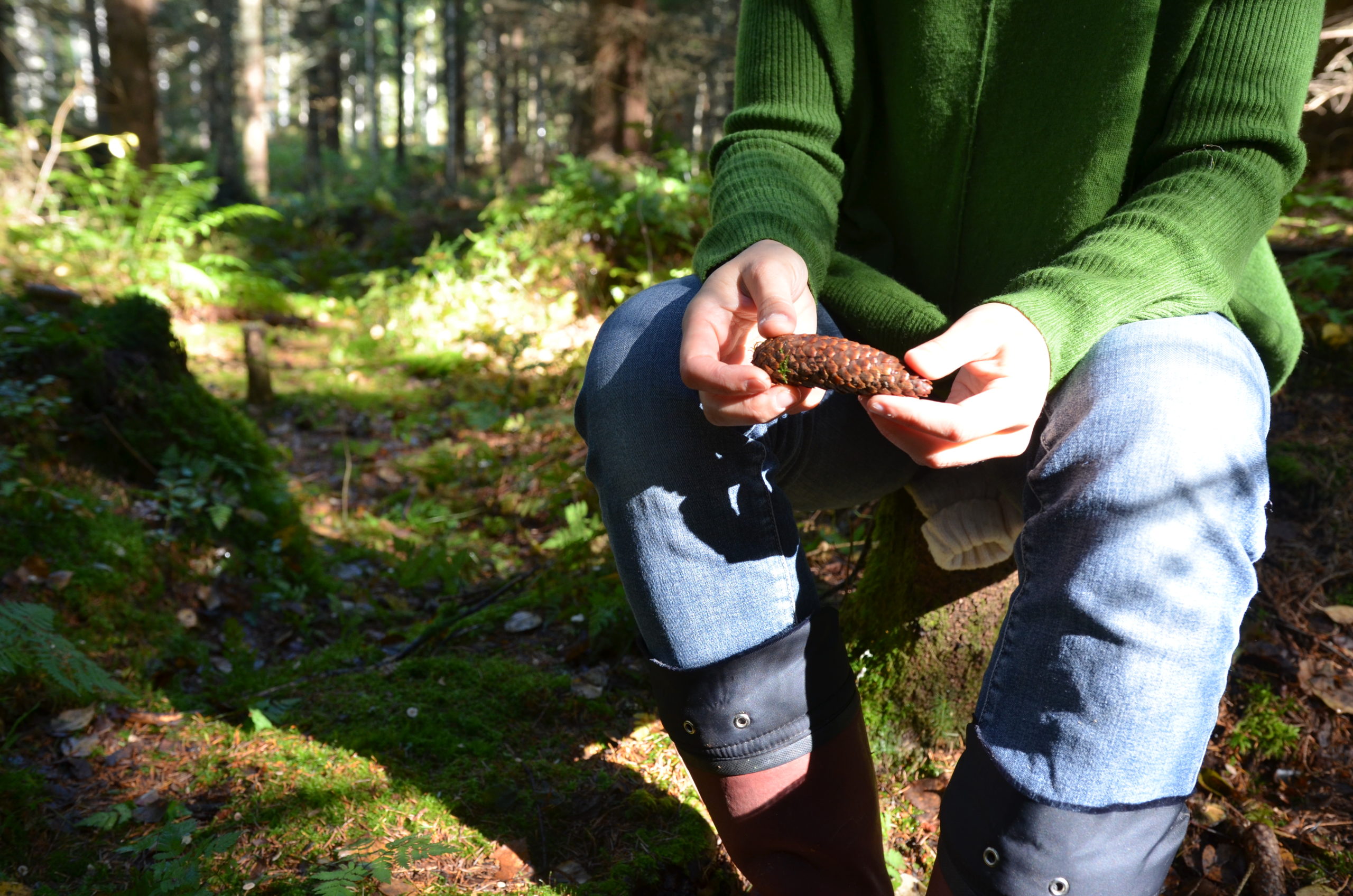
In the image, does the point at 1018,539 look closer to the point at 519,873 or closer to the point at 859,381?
the point at 859,381

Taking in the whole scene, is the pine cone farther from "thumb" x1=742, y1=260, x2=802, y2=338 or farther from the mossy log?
the mossy log

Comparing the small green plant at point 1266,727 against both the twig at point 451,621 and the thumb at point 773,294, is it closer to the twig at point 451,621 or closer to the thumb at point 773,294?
the thumb at point 773,294

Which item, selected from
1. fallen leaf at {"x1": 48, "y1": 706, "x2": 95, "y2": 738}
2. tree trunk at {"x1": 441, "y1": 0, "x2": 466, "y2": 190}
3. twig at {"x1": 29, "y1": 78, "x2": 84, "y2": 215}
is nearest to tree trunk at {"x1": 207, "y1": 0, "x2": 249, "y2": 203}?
twig at {"x1": 29, "y1": 78, "x2": 84, "y2": 215}

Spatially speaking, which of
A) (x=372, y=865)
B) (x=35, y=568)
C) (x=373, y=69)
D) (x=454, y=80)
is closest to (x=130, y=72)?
(x=35, y=568)

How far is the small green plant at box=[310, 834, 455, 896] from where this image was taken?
138cm

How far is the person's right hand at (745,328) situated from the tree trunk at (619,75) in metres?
7.04

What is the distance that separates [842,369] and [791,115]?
0.70 meters

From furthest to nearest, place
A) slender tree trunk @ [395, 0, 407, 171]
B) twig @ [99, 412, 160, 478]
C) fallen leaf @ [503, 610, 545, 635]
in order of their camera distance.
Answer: slender tree trunk @ [395, 0, 407, 171] < twig @ [99, 412, 160, 478] < fallen leaf @ [503, 610, 545, 635]

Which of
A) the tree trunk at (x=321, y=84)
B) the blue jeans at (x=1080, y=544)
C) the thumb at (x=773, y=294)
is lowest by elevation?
the tree trunk at (x=321, y=84)

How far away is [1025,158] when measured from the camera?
1.49 m

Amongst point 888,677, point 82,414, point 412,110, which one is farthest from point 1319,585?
point 412,110

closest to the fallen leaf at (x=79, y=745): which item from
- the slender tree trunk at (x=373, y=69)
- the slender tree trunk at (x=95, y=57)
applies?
the slender tree trunk at (x=95, y=57)

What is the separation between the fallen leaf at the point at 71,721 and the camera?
6.26ft

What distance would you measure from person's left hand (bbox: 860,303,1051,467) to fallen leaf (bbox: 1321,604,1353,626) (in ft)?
5.05
